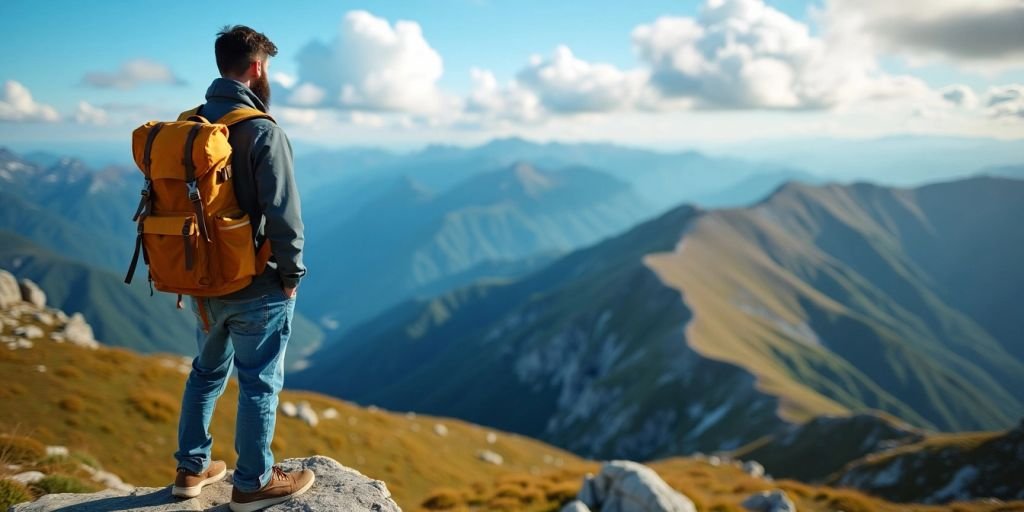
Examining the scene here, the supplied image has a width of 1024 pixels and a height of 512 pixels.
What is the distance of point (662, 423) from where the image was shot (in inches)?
5084

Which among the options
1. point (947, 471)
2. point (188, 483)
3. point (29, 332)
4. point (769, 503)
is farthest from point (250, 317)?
point (947, 471)

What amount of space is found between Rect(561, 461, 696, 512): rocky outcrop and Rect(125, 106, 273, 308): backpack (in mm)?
11101

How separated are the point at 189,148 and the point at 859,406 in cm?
21811

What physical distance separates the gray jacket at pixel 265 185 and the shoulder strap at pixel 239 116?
2.4 inches

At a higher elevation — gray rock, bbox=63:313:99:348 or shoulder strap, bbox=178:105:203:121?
shoulder strap, bbox=178:105:203:121

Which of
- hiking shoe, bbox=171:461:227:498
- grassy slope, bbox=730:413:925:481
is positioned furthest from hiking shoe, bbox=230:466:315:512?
grassy slope, bbox=730:413:925:481

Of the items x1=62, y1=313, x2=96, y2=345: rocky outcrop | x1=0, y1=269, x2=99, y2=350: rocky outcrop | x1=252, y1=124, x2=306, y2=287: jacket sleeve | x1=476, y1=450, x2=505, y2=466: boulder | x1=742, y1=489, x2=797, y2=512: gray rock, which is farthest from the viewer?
x1=476, y1=450, x2=505, y2=466: boulder

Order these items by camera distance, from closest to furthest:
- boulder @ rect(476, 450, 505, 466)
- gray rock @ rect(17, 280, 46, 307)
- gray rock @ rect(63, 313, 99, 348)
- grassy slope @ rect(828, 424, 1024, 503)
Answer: gray rock @ rect(63, 313, 99, 348) → gray rock @ rect(17, 280, 46, 307) → boulder @ rect(476, 450, 505, 466) → grassy slope @ rect(828, 424, 1024, 503)

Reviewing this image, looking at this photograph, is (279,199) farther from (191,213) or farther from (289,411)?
(289,411)

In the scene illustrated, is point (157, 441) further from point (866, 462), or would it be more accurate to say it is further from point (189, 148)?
point (866, 462)

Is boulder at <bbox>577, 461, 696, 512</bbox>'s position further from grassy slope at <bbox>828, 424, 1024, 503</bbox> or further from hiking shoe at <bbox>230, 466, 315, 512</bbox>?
grassy slope at <bbox>828, 424, 1024, 503</bbox>

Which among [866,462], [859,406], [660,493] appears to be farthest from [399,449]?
[859,406]

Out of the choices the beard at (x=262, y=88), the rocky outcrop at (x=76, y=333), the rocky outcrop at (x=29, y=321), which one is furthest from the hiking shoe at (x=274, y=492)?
the rocky outcrop at (x=76, y=333)

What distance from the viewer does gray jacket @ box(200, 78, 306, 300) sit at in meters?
6.14
